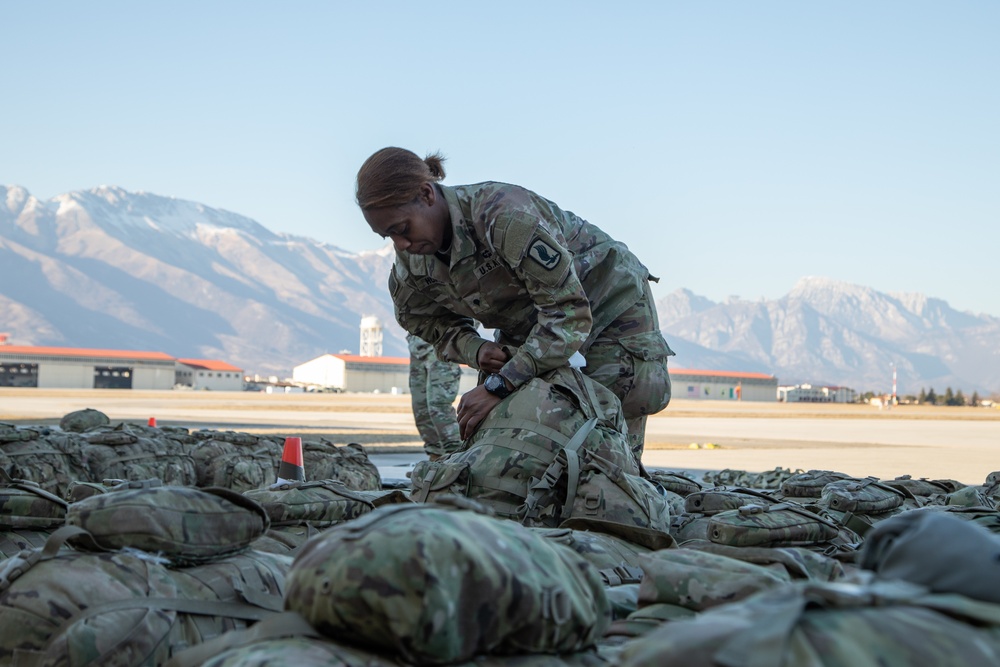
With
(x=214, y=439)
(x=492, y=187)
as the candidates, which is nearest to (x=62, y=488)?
(x=214, y=439)

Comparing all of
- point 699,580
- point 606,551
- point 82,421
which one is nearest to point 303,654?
point 699,580

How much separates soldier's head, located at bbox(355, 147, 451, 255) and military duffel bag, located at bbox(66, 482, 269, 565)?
4.88ft

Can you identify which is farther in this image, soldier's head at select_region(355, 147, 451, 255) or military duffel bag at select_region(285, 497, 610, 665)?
soldier's head at select_region(355, 147, 451, 255)

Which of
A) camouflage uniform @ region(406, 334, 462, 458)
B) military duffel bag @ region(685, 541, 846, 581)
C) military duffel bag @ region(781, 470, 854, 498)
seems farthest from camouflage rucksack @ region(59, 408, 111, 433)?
military duffel bag @ region(685, 541, 846, 581)

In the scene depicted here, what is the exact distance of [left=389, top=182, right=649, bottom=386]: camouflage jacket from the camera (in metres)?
4.31

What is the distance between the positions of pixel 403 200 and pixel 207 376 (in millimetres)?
91256

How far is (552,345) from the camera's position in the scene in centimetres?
430

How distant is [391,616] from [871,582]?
86cm

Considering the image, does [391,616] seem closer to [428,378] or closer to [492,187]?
[492,187]

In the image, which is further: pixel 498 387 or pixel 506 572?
pixel 498 387

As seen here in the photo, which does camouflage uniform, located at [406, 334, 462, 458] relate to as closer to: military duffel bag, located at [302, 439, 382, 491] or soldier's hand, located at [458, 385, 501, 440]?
military duffel bag, located at [302, 439, 382, 491]

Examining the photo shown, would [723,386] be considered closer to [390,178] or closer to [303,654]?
[390,178]

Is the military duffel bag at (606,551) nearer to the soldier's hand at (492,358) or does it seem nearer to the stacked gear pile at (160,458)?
the soldier's hand at (492,358)

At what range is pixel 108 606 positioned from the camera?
2.53 meters
